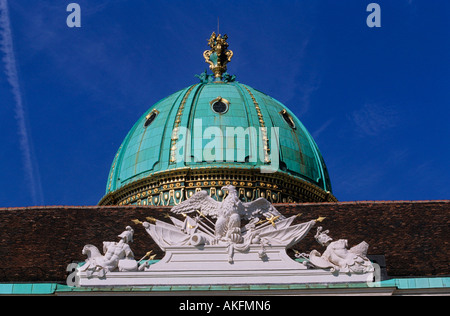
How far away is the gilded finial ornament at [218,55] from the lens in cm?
4638

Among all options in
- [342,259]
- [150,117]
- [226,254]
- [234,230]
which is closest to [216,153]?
[150,117]

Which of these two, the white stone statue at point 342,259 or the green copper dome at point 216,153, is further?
the green copper dome at point 216,153

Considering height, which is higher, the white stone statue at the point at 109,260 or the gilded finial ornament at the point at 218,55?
the gilded finial ornament at the point at 218,55

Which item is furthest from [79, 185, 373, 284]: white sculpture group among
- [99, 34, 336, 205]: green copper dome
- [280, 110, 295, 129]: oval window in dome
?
[280, 110, 295, 129]: oval window in dome

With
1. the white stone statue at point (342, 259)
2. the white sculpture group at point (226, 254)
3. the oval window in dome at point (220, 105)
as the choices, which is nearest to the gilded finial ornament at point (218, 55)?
the oval window in dome at point (220, 105)

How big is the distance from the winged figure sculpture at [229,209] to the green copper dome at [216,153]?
885 cm

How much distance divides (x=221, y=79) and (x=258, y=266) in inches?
729

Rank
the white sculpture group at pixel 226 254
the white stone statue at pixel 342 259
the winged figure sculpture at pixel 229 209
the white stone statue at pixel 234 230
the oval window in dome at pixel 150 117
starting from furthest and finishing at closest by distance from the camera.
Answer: the oval window in dome at pixel 150 117 < the winged figure sculpture at pixel 229 209 < the white stone statue at pixel 234 230 < the white sculpture group at pixel 226 254 < the white stone statue at pixel 342 259

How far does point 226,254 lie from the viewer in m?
28.7

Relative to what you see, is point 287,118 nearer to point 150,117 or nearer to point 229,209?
point 150,117

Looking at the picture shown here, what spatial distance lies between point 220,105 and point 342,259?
49.1 ft

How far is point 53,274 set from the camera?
99.3ft

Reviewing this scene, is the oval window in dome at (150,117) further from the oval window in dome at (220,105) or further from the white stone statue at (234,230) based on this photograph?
the white stone statue at (234,230)
